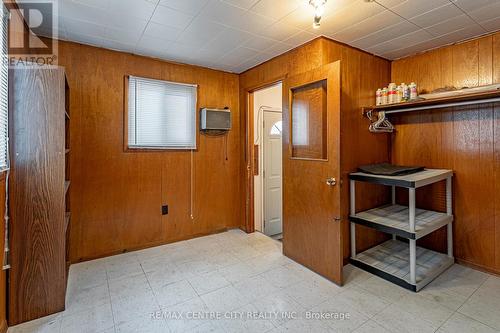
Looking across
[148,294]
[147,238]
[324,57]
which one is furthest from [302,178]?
[147,238]

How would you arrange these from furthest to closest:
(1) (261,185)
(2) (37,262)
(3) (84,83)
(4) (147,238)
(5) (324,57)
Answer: (1) (261,185) → (4) (147,238) → (3) (84,83) → (5) (324,57) → (2) (37,262)

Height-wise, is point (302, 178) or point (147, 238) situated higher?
point (302, 178)

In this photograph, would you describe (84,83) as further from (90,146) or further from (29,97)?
(29,97)

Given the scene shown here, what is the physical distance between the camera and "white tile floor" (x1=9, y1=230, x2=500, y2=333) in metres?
1.84

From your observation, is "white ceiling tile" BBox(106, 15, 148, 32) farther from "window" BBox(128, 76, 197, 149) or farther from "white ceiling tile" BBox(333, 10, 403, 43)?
"white ceiling tile" BBox(333, 10, 403, 43)

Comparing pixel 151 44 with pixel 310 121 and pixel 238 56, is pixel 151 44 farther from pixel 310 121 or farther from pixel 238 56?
pixel 310 121

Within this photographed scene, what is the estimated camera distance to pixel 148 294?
224cm

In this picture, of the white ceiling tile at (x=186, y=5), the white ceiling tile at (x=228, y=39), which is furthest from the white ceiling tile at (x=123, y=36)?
the white ceiling tile at (x=228, y=39)

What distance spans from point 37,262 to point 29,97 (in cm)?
125

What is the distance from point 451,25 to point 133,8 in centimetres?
282

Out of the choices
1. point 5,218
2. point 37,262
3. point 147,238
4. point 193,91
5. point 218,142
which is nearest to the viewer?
point 5,218

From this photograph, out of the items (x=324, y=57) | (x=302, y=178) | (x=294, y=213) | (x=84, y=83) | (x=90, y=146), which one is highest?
(x=324, y=57)

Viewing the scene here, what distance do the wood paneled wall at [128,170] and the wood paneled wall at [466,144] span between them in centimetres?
248

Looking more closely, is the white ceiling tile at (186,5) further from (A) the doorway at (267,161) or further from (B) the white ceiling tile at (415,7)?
(A) the doorway at (267,161)
